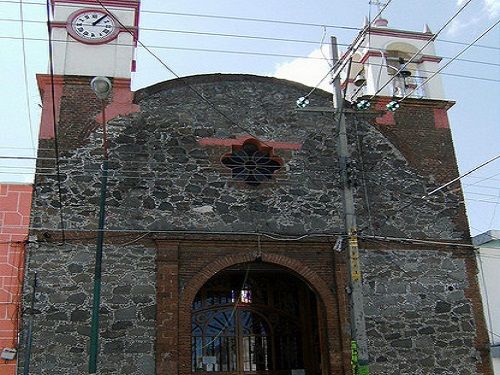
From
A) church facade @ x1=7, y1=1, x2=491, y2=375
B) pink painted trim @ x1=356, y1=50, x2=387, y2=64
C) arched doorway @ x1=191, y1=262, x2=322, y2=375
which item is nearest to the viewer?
church facade @ x1=7, y1=1, x2=491, y2=375

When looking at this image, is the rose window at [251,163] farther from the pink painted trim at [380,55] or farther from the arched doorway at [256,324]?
the pink painted trim at [380,55]

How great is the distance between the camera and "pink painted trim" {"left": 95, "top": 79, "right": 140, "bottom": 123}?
15631 millimetres

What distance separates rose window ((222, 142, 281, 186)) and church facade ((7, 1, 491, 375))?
0.17 feet

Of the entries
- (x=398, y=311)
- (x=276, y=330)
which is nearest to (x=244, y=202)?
(x=276, y=330)

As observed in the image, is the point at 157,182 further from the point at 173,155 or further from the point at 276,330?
the point at 276,330

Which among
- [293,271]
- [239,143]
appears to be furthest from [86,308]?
[239,143]

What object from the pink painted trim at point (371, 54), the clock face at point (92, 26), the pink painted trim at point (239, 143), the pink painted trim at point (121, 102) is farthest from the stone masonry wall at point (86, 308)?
the pink painted trim at point (371, 54)

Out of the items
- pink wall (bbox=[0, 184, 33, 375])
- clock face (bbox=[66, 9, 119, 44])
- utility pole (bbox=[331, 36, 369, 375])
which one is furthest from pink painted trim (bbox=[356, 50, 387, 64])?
pink wall (bbox=[0, 184, 33, 375])

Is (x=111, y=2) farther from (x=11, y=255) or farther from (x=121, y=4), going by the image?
(x=11, y=255)

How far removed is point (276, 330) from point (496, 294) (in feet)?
17.7

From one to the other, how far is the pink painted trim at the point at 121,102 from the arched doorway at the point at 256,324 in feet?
15.0

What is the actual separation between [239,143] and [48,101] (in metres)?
4.68

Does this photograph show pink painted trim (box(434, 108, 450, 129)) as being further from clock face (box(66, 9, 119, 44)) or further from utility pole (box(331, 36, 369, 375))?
clock face (box(66, 9, 119, 44))

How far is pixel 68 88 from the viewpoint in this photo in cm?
1564
